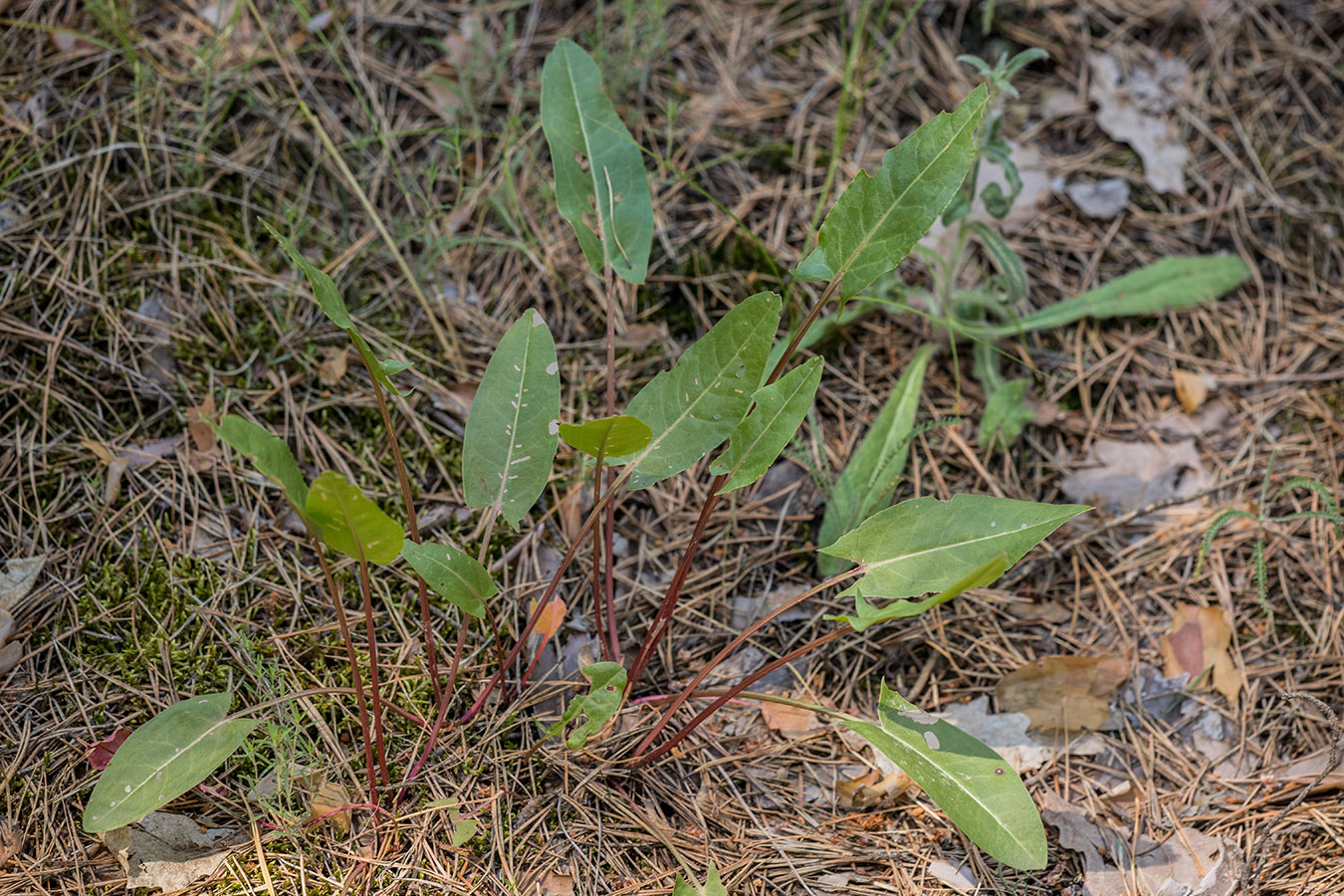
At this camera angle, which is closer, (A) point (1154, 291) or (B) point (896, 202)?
(B) point (896, 202)

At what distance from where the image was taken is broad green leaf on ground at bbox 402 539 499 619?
1546 mm

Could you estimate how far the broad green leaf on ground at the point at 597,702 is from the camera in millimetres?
1594

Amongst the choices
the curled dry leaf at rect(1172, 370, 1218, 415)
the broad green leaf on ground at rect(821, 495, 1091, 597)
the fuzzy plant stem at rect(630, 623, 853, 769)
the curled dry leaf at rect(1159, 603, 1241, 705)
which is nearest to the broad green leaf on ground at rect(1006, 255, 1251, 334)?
the curled dry leaf at rect(1172, 370, 1218, 415)

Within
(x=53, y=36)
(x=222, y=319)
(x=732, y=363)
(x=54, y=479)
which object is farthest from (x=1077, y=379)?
(x=53, y=36)

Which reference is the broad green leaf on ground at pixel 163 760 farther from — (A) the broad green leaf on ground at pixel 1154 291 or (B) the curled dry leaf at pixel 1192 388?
(B) the curled dry leaf at pixel 1192 388

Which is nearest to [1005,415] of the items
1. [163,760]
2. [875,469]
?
[875,469]

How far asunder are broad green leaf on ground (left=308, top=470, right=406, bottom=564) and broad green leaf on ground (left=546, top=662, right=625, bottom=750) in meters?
0.42

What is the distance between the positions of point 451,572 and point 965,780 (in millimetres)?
976

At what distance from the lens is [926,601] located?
144 cm

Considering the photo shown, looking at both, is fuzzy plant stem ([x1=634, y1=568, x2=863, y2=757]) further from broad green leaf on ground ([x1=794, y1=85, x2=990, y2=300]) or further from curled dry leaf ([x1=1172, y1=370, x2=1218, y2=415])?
curled dry leaf ([x1=1172, y1=370, x2=1218, y2=415])

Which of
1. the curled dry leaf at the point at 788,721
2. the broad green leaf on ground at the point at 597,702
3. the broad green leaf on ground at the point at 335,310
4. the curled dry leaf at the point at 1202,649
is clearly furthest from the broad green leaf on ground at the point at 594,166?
the curled dry leaf at the point at 1202,649

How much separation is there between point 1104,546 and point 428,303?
186cm

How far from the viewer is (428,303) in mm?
2342

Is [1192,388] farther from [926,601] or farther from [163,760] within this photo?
[163,760]
